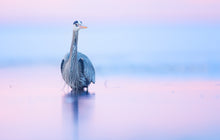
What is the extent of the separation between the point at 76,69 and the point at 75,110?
5.09 ft

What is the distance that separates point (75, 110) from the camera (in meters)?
5.71

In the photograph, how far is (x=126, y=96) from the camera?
269 inches

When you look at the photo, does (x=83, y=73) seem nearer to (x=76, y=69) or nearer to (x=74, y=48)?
(x=76, y=69)

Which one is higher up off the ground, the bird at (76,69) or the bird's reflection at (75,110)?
the bird at (76,69)

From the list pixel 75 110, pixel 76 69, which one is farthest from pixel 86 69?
pixel 75 110

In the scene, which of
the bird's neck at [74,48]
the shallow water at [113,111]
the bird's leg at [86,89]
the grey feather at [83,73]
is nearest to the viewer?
the shallow water at [113,111]

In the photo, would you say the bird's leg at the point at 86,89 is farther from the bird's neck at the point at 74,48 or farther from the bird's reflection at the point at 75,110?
the bird's neck at the point at 74,48

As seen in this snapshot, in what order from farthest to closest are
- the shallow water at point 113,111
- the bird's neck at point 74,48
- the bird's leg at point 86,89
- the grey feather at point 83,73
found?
1. the bird's leg at point 86,89
2. the grey feather at point 83,73
3. the bird's neck at point 74,48
4. the shallow water at point 113,111

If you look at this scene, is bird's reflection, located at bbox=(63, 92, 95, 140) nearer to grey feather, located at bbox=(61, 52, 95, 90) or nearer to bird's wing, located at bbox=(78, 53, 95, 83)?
grey feather, located at bbox=(61, 52, 95, 90)

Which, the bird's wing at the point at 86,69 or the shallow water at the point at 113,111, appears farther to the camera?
the bird's wing at the point at 86,69

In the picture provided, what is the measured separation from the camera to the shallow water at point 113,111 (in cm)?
450

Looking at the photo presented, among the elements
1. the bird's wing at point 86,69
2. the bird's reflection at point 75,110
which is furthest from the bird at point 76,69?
the bird's reflection at point 75,110

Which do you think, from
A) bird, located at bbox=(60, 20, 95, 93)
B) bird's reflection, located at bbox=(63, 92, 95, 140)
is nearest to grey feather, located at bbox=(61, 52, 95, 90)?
bird, located at bbox=(60, 20, 95, 93)

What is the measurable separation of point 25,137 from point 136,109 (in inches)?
75.3
